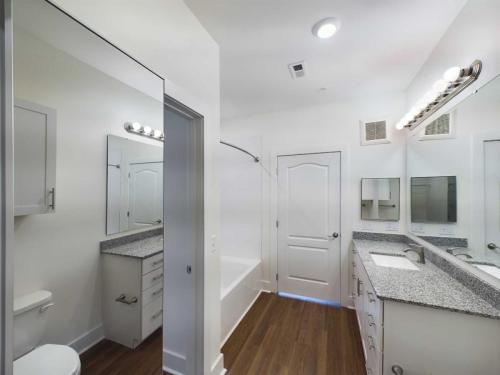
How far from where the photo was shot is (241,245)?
3238 mm

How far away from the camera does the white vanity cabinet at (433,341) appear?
111 centimetres

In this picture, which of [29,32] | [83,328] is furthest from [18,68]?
[83,328]

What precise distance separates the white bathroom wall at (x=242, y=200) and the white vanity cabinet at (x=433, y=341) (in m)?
1.98

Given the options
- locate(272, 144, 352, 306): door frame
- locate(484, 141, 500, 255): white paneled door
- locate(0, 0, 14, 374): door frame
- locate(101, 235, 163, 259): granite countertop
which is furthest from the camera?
locate(272, 144, 352, 306): door frame

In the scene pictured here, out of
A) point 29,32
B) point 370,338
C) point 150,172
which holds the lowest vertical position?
point 370,338

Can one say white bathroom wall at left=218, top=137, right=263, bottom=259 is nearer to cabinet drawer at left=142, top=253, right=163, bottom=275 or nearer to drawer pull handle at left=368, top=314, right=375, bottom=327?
drawer pull handle at left=368, top=314, right=375, bottom=327

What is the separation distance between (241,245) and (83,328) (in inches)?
100

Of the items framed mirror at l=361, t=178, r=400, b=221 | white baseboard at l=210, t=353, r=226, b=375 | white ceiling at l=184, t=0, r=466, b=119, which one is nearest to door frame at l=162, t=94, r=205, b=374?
white baseboard at l=210, t=353, r=226, b=375

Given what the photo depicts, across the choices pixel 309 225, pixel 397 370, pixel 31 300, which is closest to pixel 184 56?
pixel 31 300

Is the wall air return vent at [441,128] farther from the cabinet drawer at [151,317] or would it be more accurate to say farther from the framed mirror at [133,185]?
the cabinet drawer at [151,317]

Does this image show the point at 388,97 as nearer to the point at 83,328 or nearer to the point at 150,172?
the point at 150,172

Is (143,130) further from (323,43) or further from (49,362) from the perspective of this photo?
(323,43)

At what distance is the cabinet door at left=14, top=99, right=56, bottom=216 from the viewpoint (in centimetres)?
56

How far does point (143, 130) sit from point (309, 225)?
241 cm
